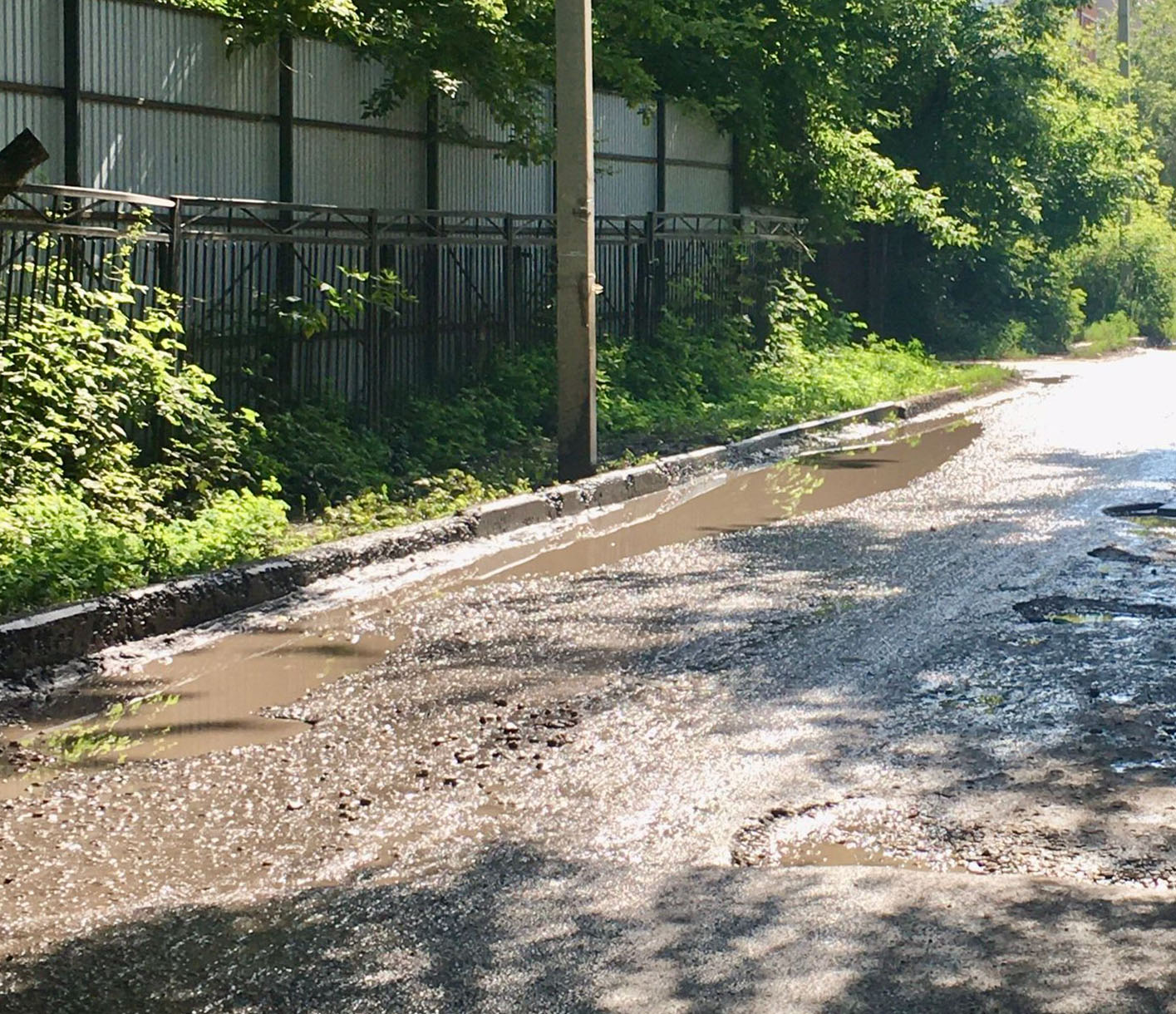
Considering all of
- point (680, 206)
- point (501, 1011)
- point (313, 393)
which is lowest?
point (501, 1011)

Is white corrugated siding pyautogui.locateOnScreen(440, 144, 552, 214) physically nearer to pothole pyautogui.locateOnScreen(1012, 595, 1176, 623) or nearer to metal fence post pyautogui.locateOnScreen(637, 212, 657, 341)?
metal fence post pyautogui.locateOnScreen(637, 212, 657, 341)

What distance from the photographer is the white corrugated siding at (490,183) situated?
17344mm

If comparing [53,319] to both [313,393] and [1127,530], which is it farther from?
[1127,530]

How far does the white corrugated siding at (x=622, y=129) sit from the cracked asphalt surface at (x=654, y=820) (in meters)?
11.2

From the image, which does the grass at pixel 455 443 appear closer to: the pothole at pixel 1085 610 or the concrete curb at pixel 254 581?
the concrete curb at pixel 254 581

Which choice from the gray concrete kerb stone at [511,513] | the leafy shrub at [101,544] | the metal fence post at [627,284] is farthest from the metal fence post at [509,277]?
the leafy shrub at [101,544]

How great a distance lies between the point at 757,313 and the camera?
76.9 feet

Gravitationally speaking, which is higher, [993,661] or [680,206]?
[680,206]

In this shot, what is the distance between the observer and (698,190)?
23406 millimetres

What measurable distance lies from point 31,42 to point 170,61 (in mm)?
1506

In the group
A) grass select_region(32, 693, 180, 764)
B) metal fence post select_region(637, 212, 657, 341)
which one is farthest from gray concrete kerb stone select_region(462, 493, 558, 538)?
metal fence post select_region(637, 212, 657, 341)

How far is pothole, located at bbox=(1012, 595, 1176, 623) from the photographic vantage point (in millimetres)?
9125

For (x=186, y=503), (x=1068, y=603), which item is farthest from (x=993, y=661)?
(x=186, y=503)

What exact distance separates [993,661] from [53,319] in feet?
19.7
